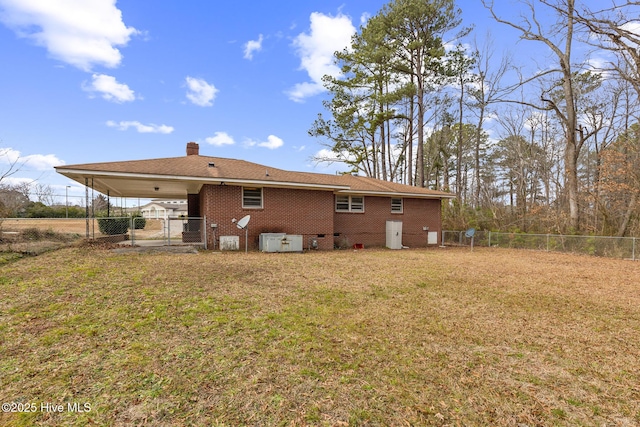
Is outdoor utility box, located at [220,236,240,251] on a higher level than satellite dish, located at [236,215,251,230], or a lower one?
lower

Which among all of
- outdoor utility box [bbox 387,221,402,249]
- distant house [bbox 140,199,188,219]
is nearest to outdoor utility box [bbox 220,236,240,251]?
outdoor utility box [bbox 387,221,402,249]

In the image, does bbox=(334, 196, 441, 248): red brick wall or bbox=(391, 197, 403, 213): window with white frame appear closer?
bbox=(334, 196, 441, 248): red brick wall

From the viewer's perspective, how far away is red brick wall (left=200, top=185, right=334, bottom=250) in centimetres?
1112

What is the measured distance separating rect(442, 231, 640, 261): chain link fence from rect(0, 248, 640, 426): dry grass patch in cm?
818

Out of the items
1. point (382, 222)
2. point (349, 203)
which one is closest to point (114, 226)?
point (349, 203)

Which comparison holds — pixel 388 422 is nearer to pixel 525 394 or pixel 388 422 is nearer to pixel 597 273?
pixel 525 394

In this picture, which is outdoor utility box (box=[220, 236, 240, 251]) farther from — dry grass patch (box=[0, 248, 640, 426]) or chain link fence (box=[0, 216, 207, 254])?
dry grass patch (box=[0, 248, 640, 426])

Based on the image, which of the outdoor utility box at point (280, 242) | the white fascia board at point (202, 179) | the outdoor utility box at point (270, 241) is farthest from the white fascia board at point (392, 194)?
the outdoor utility box at point (270, 241)

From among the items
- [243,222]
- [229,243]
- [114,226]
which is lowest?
[229,243]

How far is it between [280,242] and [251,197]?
7.35ft

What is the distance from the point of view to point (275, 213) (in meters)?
12.1

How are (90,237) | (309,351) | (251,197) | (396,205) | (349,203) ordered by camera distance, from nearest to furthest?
(309,351), (251,197), (90,237), (349,203), (396,205)

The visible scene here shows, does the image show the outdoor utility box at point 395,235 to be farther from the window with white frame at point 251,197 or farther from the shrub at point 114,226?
the shrub at point 114,226

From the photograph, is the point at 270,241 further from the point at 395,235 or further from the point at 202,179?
the point at 395,235
